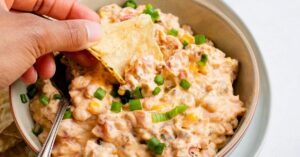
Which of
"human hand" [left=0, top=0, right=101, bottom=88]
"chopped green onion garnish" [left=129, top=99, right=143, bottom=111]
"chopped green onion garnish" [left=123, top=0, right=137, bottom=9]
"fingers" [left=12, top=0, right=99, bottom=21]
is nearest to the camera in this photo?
"human hand" [left=0, top=0, right=101, bottom=88]

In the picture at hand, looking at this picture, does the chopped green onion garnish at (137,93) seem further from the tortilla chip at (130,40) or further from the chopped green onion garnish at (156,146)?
the chopped green onion garnish at (156,146)

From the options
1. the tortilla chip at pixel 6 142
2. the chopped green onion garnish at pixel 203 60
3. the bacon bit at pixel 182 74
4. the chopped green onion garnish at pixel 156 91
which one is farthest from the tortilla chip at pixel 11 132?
the chopped green onion garnish at pixel 203 60

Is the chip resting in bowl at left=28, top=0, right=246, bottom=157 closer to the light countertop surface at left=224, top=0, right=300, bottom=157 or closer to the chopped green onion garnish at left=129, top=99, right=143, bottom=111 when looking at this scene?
the chopped green onion garnish at left=129, top=99, right=143, bottom=111

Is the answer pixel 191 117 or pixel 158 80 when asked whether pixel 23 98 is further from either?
pixel 191 117

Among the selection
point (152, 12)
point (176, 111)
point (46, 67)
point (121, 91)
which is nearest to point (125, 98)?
point (121, 91)

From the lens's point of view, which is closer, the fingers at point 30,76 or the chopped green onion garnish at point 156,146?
the chopped green onion garnish at point 156,146

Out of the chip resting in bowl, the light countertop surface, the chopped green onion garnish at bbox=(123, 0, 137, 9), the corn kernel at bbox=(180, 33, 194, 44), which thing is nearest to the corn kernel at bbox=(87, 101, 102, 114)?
the chip resting in bowl
